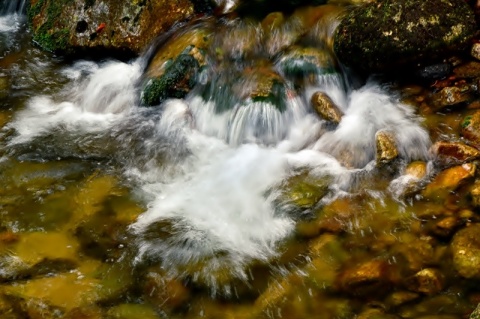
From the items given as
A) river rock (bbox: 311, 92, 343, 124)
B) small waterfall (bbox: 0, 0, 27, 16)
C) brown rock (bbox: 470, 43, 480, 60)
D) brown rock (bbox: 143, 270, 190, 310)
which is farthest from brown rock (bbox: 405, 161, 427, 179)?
small waterfall (bbox: 0, 0, 27, 16)

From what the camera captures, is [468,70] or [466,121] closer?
[466,121]

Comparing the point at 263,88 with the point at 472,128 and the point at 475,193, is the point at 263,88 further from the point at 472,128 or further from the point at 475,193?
the point at 475,193

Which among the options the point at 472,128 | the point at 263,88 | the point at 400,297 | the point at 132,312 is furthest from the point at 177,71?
the point at 400,297

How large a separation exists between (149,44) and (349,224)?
16.3 feet

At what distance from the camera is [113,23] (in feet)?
26.8

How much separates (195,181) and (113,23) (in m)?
3.89

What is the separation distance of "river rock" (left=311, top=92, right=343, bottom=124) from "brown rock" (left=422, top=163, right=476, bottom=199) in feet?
5.29

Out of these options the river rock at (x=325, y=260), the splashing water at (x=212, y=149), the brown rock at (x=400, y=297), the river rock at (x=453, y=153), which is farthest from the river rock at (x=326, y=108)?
the brown rock at (x=400, y=297)

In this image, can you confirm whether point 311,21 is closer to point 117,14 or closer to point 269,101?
point 269,101

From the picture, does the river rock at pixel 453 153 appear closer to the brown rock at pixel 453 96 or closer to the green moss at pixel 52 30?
the brown rock at pixel 453 96

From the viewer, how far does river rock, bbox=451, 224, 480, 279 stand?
13.5ft

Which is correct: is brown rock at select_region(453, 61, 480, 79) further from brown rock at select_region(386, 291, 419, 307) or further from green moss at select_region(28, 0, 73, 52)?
green moss at select_region(28, 0, 73, 52)

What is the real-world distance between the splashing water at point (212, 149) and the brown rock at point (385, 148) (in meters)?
0.13

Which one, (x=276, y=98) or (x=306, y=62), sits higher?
(x=306, y=62)
